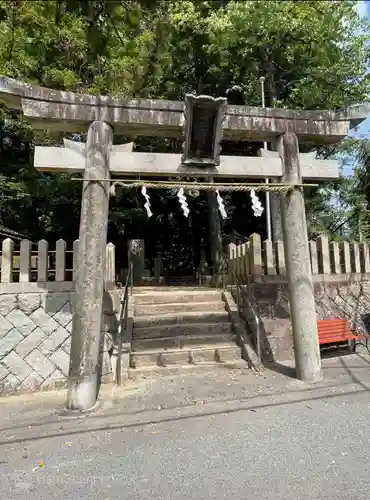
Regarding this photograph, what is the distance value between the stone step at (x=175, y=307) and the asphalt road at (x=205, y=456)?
3.20 meters

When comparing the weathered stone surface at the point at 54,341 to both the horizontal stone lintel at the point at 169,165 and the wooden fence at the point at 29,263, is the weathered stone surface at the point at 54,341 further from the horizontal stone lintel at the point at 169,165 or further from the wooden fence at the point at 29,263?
the horizontal stone lintel at the point at 169,165

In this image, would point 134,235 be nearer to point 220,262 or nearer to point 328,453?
point 220,262

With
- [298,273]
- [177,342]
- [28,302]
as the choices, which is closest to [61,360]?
[28,302]

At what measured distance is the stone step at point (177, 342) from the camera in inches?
266

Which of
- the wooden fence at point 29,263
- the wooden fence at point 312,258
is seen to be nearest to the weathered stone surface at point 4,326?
the wooden fence at point 29,263

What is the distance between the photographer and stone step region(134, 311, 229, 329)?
24.0ft

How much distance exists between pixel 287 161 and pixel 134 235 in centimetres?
1404

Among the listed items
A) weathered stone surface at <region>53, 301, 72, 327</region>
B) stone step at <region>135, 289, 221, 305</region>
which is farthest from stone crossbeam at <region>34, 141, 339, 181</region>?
stone step at <region>135, 289, 221, 305</region>

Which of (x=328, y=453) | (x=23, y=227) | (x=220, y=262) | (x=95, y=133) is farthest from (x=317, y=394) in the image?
(x=23, y=227)

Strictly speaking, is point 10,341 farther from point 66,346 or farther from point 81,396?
point 81,396

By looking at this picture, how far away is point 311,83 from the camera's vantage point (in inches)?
485

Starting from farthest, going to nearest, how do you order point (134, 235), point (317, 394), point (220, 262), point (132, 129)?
point (134, 235)
point (220, 262)
point (132, 129)
point (317, 394)

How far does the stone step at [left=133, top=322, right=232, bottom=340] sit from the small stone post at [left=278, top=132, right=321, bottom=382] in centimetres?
193

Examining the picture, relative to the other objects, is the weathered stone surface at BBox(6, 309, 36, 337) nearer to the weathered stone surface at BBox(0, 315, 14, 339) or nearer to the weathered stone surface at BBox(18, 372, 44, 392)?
the weathered stone surface at BBox(0, 315, 14, 339)
